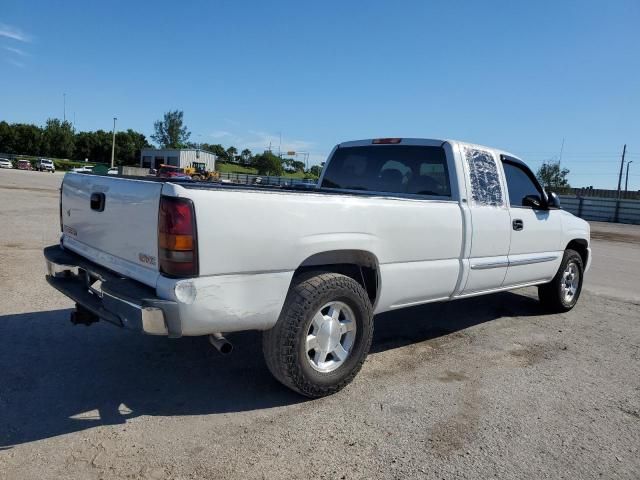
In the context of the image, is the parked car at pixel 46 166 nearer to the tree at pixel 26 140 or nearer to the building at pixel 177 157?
the building at pixel 177 157

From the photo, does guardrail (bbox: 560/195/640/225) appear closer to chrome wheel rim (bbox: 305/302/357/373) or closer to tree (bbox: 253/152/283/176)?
chrome wheel rim (bbox: 305/302/357/373)

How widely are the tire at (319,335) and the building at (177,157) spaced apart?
78.7 m

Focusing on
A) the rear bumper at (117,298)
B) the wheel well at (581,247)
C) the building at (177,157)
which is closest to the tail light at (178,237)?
the rear bumper at (117,298)

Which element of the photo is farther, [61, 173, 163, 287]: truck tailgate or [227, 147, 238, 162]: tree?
[227, 147, 238, 162]: tree

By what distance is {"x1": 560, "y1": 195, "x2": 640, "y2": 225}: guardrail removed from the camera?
2900cm

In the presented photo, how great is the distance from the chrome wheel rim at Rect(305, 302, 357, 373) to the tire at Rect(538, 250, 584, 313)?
3.61m

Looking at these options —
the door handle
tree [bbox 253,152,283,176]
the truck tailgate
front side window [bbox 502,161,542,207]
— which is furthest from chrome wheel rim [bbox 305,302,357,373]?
tree [bbox 253,152,283,176]

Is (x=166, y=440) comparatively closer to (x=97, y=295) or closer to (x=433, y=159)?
(x=97, y=295)

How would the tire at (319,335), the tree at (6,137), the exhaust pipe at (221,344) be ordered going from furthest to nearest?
the tree at (6,137), the tire at (319,335), the exhaust pipe at (221,344)

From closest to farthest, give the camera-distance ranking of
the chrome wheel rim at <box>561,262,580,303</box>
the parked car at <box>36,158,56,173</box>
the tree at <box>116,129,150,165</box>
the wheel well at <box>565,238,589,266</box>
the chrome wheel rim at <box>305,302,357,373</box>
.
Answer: the chrome wheel rim at <box>305,302,357,373</box>
the chrome wheel rim at <box>561,262,580,303</box>
the wheel well at <box>565,238,589,266</box>
the parked car at <box>36,158,56,173</box>
the tree at <box>116,129,150,165</box>

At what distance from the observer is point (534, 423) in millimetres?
3328

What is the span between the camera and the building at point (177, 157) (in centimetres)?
8062

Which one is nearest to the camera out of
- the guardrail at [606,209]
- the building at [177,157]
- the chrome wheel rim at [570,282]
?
the chrome wheel rim at [570,282]

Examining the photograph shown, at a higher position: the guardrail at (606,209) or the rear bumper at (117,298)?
the guardrail at (606,209)
